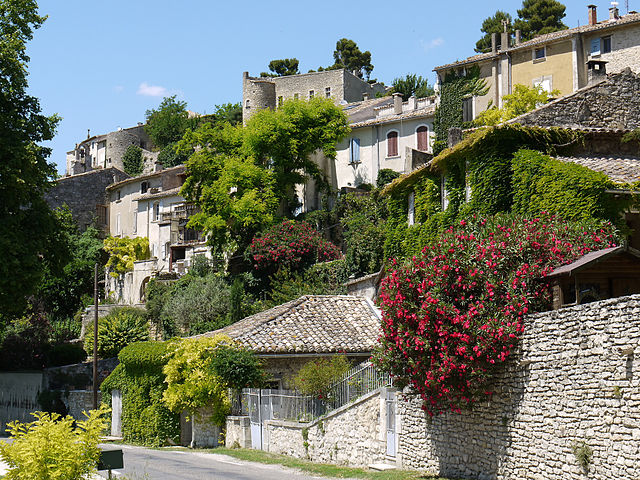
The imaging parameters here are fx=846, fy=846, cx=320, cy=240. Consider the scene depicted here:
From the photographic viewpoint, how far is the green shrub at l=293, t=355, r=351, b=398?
2427cm

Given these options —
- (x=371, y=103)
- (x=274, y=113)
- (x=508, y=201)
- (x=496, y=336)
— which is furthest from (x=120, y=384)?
(x=371, y=103)

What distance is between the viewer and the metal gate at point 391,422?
69.7 feet

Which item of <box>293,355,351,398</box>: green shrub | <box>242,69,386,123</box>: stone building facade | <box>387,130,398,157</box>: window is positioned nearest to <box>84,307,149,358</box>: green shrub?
<box>387,130,398,157</box>: window

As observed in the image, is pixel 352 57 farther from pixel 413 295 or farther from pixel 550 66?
pixel 413 295

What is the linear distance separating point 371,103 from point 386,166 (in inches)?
499

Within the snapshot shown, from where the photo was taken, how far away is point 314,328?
29.5 meters

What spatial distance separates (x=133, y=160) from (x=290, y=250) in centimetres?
4991

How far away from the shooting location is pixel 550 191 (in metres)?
21.6

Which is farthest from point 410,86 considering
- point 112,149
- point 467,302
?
point 467,302

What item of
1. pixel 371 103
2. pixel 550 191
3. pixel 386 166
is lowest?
pixel 550 191

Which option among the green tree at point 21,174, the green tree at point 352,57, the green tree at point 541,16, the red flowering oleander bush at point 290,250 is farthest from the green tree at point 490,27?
the green tree at point 21,174

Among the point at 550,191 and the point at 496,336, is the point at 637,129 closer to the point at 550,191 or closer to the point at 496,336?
the point at 550,191

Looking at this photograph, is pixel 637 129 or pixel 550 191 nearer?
pixel 550 191

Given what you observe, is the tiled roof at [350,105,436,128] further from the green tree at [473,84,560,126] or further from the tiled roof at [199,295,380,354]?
the tiled roof at [199,295,380,354]
